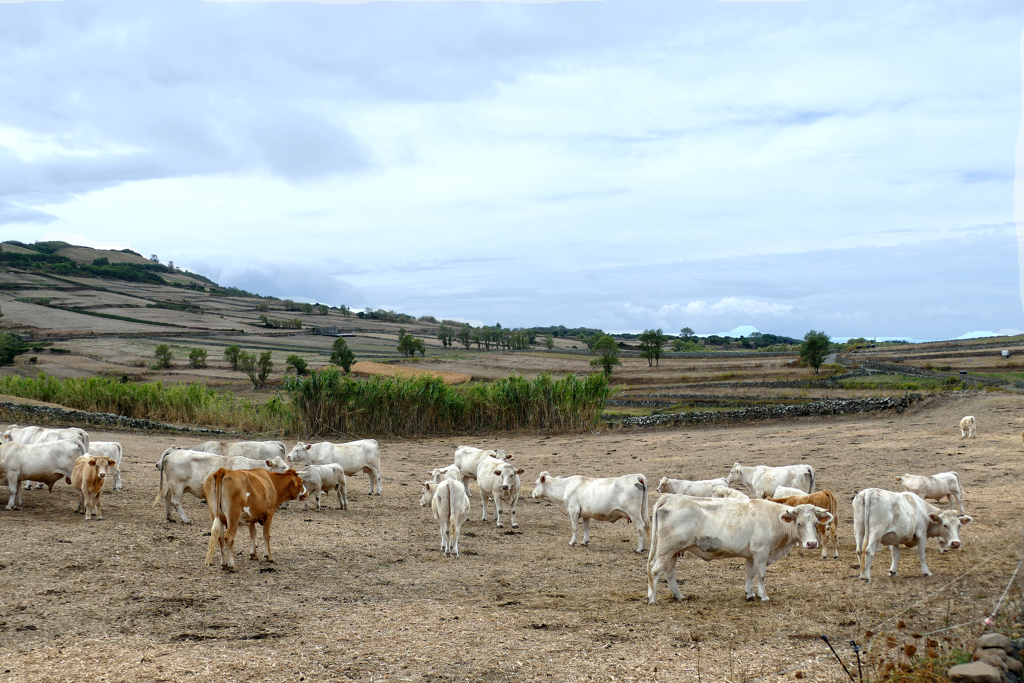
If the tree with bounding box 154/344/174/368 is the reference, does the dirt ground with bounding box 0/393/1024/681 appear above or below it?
below

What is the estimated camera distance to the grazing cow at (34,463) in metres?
12.7

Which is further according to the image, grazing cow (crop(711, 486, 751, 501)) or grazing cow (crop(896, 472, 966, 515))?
grazing cow (crop(896, 472, 966, 515))

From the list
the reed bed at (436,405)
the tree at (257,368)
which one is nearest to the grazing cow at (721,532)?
the reed bed at (436,405)

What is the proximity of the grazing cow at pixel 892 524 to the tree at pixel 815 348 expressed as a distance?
62467 mm

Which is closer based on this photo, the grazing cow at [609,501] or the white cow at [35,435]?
the grazing cow at [609,501]

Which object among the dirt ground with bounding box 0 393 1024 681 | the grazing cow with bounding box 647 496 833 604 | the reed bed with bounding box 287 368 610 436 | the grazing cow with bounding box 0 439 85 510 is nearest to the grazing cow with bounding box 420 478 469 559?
the dirt ground with bounding box 0 393 1024 681

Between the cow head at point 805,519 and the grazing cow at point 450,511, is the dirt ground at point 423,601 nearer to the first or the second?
the grazing cow at point 450,511

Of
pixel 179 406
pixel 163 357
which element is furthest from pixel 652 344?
pixel 179 406

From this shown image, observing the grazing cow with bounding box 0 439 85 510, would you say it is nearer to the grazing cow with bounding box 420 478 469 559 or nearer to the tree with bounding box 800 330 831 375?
the grazing cow with bounding box 420 478 469 559

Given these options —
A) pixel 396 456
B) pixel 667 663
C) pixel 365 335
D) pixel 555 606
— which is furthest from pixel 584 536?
pixel 365 335

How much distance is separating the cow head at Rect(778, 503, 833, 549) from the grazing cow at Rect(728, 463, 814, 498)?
505 centimetres

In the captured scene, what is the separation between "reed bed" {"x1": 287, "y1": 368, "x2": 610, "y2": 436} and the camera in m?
29.5

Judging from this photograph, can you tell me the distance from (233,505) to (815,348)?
6795 cm

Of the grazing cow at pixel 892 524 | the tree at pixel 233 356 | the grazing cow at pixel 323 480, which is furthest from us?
the tree at pixel 233 356
